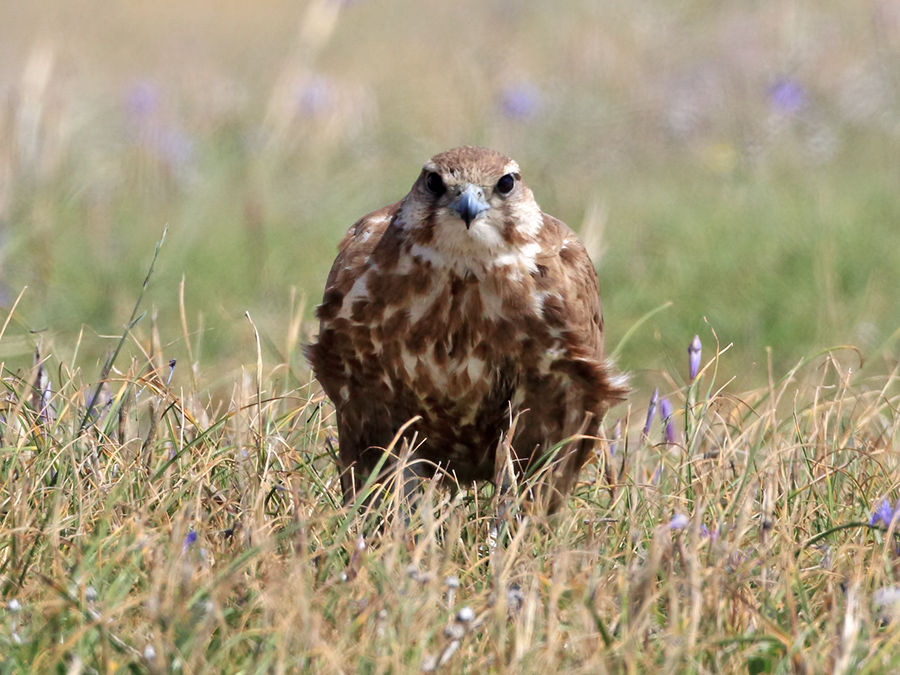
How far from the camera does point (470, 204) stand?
336cm

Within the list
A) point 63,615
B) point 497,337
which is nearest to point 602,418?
point 497,337

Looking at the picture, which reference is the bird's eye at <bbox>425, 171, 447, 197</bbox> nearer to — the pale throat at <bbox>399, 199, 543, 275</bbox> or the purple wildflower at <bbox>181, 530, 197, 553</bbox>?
the pale throat at <bbox>399, 199, 543, 275</bbox>

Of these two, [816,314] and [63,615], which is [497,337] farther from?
[816,314]

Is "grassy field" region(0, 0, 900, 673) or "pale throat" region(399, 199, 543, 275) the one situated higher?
"pale throat" region(399, 199, 543, 275)

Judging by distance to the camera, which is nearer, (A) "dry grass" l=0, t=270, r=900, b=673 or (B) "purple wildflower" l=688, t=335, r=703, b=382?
(A) "dry grass" l=0, t=270, r=900, b=673

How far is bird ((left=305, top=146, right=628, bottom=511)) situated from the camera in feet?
11.2

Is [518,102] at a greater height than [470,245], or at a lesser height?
lesser

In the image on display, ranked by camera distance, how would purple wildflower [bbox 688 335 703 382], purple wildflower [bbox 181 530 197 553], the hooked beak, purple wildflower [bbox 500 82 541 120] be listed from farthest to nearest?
purple wildflower [bbox 500 82 541 120] → purple wildflower [bbox 688 335 703 382] → the hooked beak → purple wildflower [bbox 181 530 197 553]

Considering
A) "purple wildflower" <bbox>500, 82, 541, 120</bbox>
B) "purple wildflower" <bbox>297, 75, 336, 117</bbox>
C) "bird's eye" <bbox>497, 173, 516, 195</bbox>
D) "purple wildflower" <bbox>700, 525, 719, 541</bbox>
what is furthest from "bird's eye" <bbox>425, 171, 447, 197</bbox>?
"purple wildflower" <bbox>297, 75, 336, 117</bbox>

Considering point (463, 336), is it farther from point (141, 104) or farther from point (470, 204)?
point (141, 104)

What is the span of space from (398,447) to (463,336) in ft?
1.24

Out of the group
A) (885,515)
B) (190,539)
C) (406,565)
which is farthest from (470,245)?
(885,515)

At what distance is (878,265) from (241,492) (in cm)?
497

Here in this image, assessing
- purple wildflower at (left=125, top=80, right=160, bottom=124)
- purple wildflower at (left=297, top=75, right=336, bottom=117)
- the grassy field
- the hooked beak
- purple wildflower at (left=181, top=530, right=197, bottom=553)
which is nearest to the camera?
the grassy field
